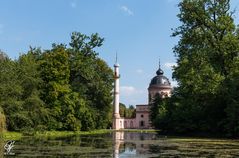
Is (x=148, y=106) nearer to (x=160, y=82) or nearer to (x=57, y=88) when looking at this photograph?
(x=160, y=82)

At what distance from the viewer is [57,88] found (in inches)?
2192

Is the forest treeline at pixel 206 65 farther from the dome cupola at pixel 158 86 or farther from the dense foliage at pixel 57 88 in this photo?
the dome cupola at pixel 158 86

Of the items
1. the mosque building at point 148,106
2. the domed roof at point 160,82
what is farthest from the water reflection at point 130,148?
the domed roof at point 160,82

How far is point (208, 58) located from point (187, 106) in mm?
6954

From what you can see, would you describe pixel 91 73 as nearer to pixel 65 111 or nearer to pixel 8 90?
pixel 65 111

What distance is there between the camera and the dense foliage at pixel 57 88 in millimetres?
42656

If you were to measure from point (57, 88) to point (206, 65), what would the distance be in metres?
20.1

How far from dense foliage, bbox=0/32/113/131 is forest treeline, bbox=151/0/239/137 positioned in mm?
15486

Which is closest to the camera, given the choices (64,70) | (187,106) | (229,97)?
(229,97)

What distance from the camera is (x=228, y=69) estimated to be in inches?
1794

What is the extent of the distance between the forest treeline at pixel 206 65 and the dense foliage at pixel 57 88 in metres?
15.5

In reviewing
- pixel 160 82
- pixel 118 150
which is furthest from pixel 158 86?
pixel 118 150

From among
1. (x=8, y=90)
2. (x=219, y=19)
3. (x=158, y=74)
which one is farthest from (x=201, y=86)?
(x=158, y=74)

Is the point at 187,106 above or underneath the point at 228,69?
underneath
